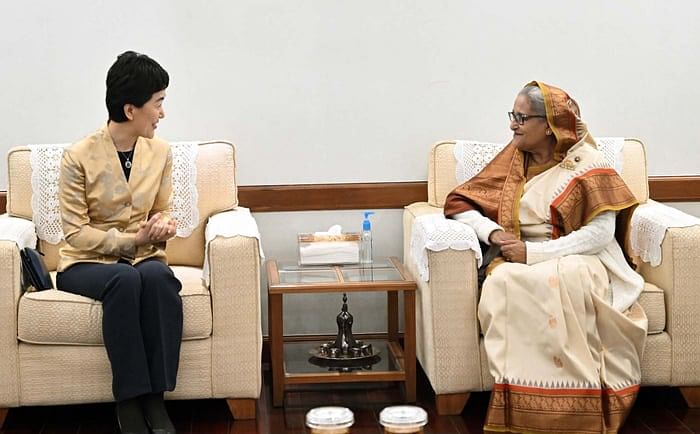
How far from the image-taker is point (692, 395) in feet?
12.7

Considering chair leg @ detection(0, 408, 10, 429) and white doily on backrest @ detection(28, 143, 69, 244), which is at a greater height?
white doily on backrest @ detection(28, 143, 69, 244)

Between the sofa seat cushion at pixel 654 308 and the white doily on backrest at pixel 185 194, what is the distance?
1699 mm

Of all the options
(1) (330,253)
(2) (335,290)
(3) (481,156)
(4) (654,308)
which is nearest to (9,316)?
(2) (335,290)

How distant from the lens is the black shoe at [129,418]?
3504mm

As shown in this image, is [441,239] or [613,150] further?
[613,150]

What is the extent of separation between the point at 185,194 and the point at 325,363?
0.85m

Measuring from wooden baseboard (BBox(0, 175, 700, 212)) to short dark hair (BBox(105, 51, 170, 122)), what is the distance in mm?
999

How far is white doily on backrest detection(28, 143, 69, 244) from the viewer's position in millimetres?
4105

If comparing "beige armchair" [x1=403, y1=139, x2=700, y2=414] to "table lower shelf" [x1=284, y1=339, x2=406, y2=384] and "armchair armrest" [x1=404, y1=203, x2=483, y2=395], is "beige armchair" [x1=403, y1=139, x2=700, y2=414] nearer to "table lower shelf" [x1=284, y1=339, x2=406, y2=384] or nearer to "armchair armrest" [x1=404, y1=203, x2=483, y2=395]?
"armchair armrest" [x1=404, y1=203, x2=483, y2=395]

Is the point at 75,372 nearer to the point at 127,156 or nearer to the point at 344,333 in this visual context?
the point at 127,156

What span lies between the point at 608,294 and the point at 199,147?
167 cm

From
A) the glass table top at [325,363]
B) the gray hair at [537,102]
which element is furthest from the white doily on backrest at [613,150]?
the glass table top at [325,363]

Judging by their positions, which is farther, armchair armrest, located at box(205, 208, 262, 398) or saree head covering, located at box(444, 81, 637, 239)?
saree head covering, located at box(444, 81, 637, 239)

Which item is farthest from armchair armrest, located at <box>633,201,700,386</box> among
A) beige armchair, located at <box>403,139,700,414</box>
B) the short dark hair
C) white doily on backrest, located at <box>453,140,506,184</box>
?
the short dark hair
